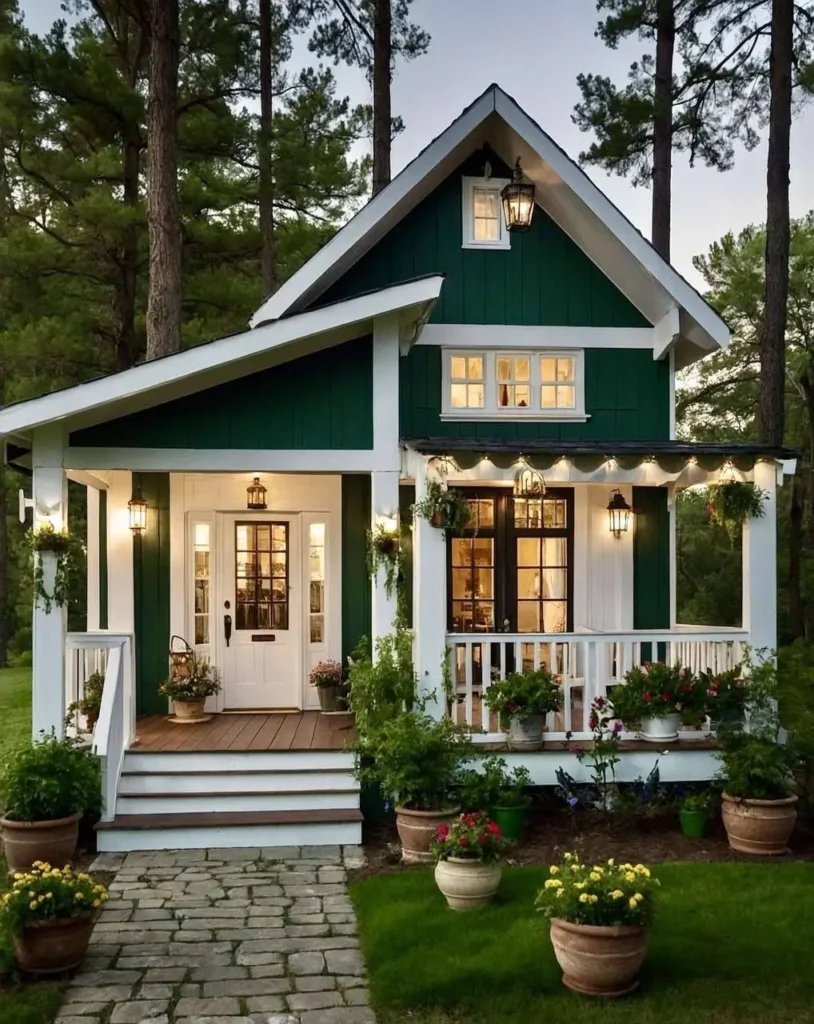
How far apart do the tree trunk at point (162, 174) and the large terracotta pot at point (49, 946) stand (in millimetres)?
8241

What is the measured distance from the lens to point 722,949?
17.2 ft

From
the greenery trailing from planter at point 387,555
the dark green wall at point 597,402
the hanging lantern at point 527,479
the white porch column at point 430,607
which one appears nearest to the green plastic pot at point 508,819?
the white porch column at point 430,607

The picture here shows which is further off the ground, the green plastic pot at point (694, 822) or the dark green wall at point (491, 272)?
the dark green wall at point (491, 272)

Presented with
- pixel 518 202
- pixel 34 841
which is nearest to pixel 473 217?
pixel 518 202

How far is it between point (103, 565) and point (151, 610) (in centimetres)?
100

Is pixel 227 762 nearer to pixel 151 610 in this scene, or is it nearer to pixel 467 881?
pixel 151 610

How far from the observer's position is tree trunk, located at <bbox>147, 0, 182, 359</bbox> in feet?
39.2

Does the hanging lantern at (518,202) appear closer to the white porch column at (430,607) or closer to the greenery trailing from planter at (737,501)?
the white porch column at (430,607)

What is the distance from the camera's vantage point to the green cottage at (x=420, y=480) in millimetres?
7762

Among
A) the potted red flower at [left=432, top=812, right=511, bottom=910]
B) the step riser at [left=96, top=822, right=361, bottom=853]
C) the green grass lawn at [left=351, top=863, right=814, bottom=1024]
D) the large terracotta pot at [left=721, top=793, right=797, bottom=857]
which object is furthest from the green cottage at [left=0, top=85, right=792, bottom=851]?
the potted red flower at [left=432, top=812, right=511, bottom=910]

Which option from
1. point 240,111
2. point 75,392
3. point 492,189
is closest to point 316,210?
Answer: point 240,111

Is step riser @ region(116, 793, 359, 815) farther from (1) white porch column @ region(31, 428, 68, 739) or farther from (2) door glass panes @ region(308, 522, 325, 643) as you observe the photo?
(2) door glass panes @ region(308, 522, 325, 643)

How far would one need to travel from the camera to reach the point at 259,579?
996 cm

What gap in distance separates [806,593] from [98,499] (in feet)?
49.3
